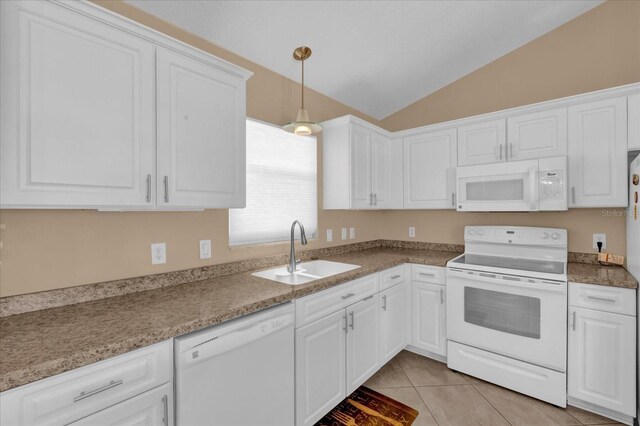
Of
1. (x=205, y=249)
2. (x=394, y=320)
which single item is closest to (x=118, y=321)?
(x=205, y=249)

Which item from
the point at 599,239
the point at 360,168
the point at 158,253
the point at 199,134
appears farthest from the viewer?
the point at 360,168

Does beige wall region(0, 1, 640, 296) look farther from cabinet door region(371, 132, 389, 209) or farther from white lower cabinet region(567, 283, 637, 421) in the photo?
white lower cabinet region(567, 283, 637, 421)

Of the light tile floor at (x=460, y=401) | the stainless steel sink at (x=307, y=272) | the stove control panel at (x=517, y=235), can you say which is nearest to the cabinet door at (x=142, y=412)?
the stainless steel sink at (x=307, y=272)

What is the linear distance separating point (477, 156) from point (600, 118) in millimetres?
859

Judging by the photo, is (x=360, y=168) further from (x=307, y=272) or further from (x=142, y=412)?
(x=142, y=412)

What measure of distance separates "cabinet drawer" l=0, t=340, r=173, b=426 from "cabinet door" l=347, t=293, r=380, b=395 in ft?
4.17

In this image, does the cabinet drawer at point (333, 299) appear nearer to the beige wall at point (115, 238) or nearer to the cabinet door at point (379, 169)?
the beige wall at point (115, 238)

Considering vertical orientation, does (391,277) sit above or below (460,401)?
above

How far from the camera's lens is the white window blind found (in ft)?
7.72

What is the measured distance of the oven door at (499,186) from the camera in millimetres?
2443

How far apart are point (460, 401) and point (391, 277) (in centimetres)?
100

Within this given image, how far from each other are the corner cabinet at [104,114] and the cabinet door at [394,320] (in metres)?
1.60

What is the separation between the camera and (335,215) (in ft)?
10.2

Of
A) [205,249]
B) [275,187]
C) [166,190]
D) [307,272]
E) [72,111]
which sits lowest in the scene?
[307,272]
